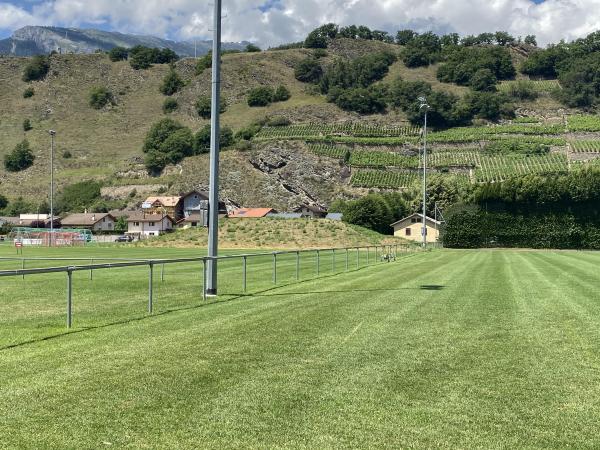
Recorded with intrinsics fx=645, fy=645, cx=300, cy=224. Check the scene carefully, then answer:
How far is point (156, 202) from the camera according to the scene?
406 feet

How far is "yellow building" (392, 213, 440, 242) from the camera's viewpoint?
284ft

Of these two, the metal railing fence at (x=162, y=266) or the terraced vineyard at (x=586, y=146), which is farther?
the terraced vineyard at (x=586, y=146)

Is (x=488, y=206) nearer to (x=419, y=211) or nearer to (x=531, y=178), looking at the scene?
(x=531, y=178)

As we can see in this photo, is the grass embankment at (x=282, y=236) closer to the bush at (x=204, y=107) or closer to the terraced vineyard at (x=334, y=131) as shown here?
the terraced vineyard at (x=334, y=131)

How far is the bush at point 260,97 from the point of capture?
581 ft

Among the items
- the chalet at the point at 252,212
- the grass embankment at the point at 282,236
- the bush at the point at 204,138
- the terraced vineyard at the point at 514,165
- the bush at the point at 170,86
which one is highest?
the bush at the point at 170,86

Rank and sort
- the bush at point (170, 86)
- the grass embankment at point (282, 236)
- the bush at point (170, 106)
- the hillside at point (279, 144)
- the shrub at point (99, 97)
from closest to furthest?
1. the grass embankment at point (282, 236)
2. the hillside at point (279, 144)
3. the shrub at point (99, 97)
4. the bush at point (170, 106)
5. the bush at point (170, 86)

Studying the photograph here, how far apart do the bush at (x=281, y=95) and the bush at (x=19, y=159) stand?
2589 inches

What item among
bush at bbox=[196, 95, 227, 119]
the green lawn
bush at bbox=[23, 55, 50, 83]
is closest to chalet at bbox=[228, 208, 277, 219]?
bush at bbox=[196, 95, 227, 119]

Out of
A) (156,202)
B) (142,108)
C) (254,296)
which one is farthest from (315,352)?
(142,108)

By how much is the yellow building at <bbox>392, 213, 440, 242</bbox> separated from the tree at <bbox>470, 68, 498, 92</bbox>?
113m

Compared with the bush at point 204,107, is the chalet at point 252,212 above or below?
below

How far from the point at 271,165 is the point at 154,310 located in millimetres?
118017

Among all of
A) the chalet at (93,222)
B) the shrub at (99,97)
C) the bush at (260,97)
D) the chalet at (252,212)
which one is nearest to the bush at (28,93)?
the shrub at (99,97)
